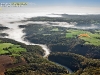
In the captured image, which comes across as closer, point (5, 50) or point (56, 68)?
point (56, 68)

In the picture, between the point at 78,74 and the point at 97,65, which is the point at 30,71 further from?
the point at 97,65

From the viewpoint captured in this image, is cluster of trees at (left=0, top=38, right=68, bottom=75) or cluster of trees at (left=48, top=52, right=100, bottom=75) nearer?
cluster of trees at (left=0, top=38, right=68, bottom=75)

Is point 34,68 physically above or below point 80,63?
above

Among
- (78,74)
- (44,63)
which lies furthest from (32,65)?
(78,74)

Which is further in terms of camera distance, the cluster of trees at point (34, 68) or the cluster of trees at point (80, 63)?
the cluster of trees at point (80, 63)

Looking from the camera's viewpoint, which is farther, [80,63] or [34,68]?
[80,63]

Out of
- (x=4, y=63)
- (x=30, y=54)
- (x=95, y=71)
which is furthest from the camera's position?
(x=30, y=54)

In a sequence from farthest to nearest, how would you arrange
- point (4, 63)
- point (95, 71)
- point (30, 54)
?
point (30, 54) → point (4, 63) → point (95, 71)

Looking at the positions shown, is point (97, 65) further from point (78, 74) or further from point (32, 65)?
point (32, 65)

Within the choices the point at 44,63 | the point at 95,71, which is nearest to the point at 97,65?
the point at 95,71
